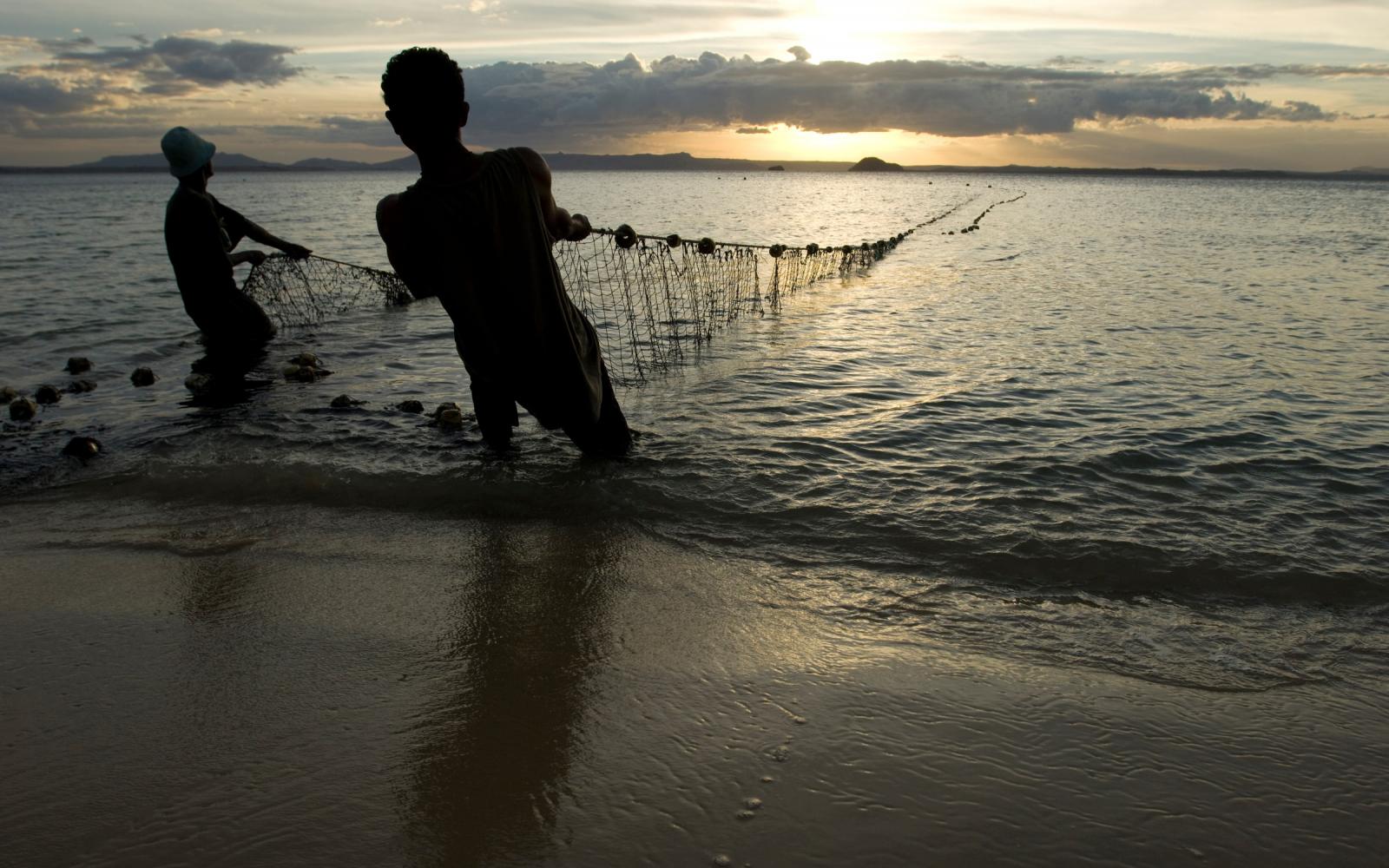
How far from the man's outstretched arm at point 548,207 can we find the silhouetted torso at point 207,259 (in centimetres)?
507

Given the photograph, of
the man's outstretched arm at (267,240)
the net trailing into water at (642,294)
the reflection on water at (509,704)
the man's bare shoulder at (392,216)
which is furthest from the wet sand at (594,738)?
the man's outstretched arm at (267,240)

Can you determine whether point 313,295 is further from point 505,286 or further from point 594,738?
point 594,738

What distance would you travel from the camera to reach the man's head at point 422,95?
418cm

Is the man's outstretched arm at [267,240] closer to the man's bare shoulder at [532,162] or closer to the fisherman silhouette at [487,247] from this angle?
the fisherman silhouette at [487,247]

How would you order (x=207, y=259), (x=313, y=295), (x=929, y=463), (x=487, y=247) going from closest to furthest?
1. (x=487, y=247)
2. (x=929, y=463)
3. (x=207, y=259)
4. (x=313, y=295)

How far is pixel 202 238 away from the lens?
864 cm

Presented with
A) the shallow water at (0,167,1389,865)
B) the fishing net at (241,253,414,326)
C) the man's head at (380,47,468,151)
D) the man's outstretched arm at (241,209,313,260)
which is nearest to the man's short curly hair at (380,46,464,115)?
the man's head at (380,47,468,151)

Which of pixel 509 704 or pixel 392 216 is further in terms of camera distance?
pixel 392 216

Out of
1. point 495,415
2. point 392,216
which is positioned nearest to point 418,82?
point 392,216

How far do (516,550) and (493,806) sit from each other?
2.29 meters

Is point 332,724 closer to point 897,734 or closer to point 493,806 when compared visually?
point 493,806

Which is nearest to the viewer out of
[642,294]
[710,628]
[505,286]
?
[710,628]

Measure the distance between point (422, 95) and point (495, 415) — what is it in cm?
221

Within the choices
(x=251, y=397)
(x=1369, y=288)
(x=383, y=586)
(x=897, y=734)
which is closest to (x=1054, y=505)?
(x=897, y=734)
